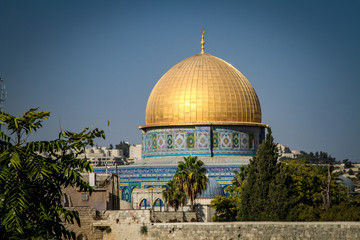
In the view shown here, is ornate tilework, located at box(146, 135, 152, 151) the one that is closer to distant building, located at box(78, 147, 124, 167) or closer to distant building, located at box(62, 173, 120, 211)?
distant building, located at box(62, 173, 120, 211)

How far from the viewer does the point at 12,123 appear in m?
18.3

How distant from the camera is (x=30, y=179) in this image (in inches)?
707

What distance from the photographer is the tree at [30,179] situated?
17.0 m

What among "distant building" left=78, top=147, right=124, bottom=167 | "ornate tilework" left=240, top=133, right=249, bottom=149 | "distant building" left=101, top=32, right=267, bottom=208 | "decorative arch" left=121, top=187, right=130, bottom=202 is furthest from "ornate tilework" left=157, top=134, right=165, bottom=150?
"distant building" left=78, top=147, right=124, bottom=167

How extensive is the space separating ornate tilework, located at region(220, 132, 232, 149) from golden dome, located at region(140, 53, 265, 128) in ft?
2.20

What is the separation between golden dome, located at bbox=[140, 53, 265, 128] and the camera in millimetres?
49656

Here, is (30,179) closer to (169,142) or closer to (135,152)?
(169,142)

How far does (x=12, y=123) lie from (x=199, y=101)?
31.8 metres

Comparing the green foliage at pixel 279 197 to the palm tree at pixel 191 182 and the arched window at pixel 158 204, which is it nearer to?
the palm tree at pixel 191 182

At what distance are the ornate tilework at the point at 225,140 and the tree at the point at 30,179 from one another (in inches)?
1208

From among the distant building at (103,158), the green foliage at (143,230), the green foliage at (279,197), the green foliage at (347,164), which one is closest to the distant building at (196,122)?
the green foliage at (279,197)

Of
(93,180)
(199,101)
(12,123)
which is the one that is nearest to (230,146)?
(199,101)

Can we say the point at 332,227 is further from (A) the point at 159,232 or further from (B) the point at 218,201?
(B) the point at 218,201

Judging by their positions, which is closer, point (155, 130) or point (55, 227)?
point (55, 227)
